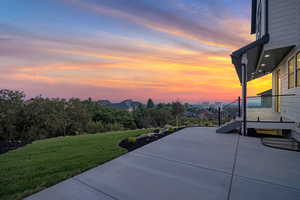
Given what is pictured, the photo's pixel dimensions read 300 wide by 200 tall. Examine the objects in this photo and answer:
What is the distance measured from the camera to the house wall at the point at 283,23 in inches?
179

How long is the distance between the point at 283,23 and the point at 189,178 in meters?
5.91

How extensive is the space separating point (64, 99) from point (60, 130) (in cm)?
419

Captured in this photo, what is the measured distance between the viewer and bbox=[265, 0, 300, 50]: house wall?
4539mm

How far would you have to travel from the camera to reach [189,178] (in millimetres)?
2207

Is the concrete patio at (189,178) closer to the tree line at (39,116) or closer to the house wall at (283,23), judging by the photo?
the house wall at (283,23)

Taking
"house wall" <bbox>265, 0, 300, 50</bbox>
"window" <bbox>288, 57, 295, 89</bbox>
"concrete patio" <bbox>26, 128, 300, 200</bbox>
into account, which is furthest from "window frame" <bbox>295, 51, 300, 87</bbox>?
"concrete patio" <bbox>26, 128, 300, 200</bbox>

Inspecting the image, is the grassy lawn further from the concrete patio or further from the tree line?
the tree line

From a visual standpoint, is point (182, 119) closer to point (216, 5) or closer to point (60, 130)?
point (216, 5)

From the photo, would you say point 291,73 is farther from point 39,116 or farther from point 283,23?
point 39,116

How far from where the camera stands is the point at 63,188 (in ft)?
6.49

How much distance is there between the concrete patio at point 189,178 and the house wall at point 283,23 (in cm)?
366

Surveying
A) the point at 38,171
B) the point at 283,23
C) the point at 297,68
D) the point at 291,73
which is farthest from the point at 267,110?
the point at 38,171

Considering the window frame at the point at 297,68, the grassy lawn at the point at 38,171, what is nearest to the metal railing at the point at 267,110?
the window frame at the point at 297,68

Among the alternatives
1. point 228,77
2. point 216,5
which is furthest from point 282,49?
point 228,77
